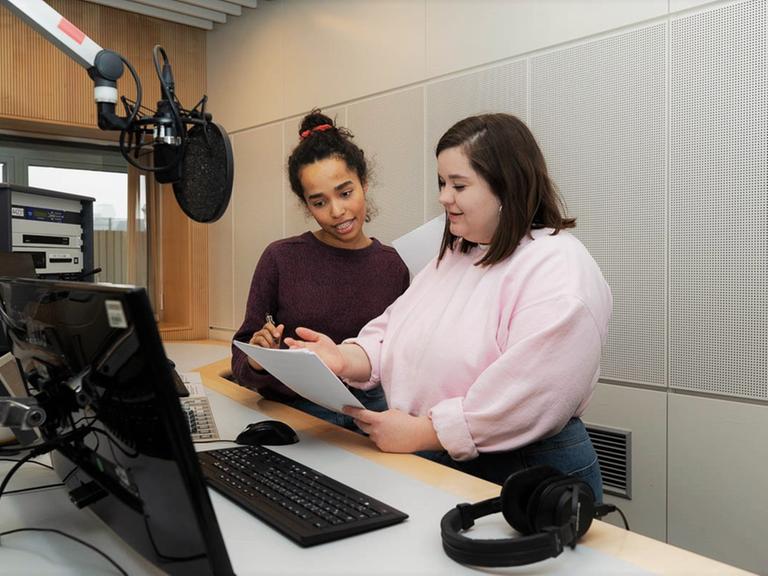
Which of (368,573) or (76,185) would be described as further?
(76,185)

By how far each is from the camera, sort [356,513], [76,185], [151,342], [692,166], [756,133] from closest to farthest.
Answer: [151,342] < [356,513] < [756,133] < [692,166] < [76,185]

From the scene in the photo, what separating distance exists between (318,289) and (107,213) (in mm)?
3031

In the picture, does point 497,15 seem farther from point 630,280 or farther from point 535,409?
point 535,409

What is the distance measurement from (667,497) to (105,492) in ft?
6.62

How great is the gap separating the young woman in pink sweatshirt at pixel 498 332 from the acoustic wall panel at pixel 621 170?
1081mm

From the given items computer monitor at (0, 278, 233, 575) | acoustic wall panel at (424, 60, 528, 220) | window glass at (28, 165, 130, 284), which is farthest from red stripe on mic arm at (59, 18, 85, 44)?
window glass at (28, 165, 130, 284)

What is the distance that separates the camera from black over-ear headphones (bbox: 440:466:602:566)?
32.9 inches

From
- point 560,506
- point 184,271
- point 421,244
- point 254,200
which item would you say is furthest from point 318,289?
point 184,271

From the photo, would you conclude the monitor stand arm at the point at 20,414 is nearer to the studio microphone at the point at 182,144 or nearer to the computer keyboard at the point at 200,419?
the computer keyboard at the point at 200,419

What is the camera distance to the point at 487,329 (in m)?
1.32

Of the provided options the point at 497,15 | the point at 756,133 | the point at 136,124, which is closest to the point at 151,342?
the point at 136,124

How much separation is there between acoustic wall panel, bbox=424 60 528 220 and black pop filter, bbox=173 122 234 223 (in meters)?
1.64

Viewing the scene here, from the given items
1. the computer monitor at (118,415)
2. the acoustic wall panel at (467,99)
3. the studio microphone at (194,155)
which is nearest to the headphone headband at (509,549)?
the computer monitor at (118,415)

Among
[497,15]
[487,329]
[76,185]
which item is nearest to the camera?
[487,329]
